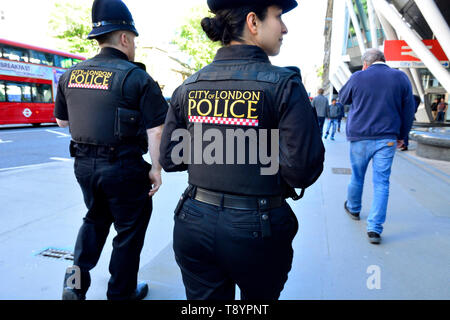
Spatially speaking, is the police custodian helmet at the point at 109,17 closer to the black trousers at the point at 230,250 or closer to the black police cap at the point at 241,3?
the black police cap at the point at 241,3

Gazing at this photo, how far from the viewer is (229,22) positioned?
1255mm

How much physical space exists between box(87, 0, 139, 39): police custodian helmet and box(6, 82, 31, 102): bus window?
14755 millimetres

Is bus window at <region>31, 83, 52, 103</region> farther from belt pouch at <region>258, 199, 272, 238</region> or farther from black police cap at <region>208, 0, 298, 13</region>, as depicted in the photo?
belt pouch at <region>258, 199, 272, 238</region>

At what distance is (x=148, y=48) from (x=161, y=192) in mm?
43960

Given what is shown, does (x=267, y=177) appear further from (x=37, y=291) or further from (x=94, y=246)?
(x=37, y=291)

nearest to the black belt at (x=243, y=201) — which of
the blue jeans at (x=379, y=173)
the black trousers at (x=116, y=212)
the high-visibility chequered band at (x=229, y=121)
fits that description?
the high-visibility chequered band at (x=229, y=121)

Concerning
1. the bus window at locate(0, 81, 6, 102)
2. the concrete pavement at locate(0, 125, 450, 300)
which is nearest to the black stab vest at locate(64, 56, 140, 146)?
the concrete pavement at locate(0, 125, 450, 300)

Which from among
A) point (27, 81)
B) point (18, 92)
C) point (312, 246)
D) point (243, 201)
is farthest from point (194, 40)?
point (243, 201)

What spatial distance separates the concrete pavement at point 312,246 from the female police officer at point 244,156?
1.21 m

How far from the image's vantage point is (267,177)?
4.02 feet

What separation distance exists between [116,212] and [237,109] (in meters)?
1.20

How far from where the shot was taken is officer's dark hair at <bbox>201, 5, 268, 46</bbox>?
122cm

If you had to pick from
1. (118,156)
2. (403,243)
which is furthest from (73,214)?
(403,243)

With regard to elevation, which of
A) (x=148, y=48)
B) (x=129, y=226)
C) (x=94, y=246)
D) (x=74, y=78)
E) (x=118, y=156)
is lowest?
(x=94, y=246)
